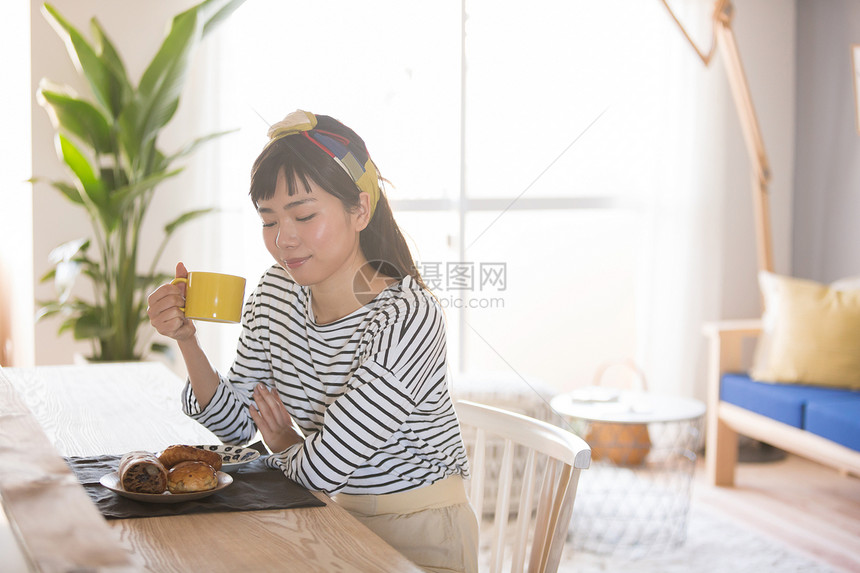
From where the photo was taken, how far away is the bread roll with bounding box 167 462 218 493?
1001 mm

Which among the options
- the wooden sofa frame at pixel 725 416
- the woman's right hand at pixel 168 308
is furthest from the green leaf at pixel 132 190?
the wooden sofa frame at pixel 725 416

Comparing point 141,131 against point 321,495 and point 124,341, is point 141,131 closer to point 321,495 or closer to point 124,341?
point 124,341

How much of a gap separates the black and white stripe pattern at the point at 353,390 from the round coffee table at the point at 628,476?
1.29m

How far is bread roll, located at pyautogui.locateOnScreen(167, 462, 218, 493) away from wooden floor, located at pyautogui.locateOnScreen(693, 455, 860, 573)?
2138 mm

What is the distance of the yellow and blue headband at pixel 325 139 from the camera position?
1.22 metres

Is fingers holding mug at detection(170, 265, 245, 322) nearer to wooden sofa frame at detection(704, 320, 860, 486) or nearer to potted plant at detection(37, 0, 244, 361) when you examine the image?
potted plant at detection(37, 0, 244, 361)

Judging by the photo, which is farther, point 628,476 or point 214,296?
point 628,476

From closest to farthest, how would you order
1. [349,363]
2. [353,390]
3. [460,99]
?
1. [353,390]
2. [349,363]
3. [460,99]

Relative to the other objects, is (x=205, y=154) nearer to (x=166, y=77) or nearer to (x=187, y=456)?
(x=166, y=77)

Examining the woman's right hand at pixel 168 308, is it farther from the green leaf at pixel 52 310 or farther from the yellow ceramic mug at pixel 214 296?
the green leaf at pixel 52 310

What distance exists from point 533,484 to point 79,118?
207 cm

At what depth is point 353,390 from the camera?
1.15 meters

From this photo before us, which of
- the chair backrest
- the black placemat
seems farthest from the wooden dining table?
the chair backrest

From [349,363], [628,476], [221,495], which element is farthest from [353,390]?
[628,476]
